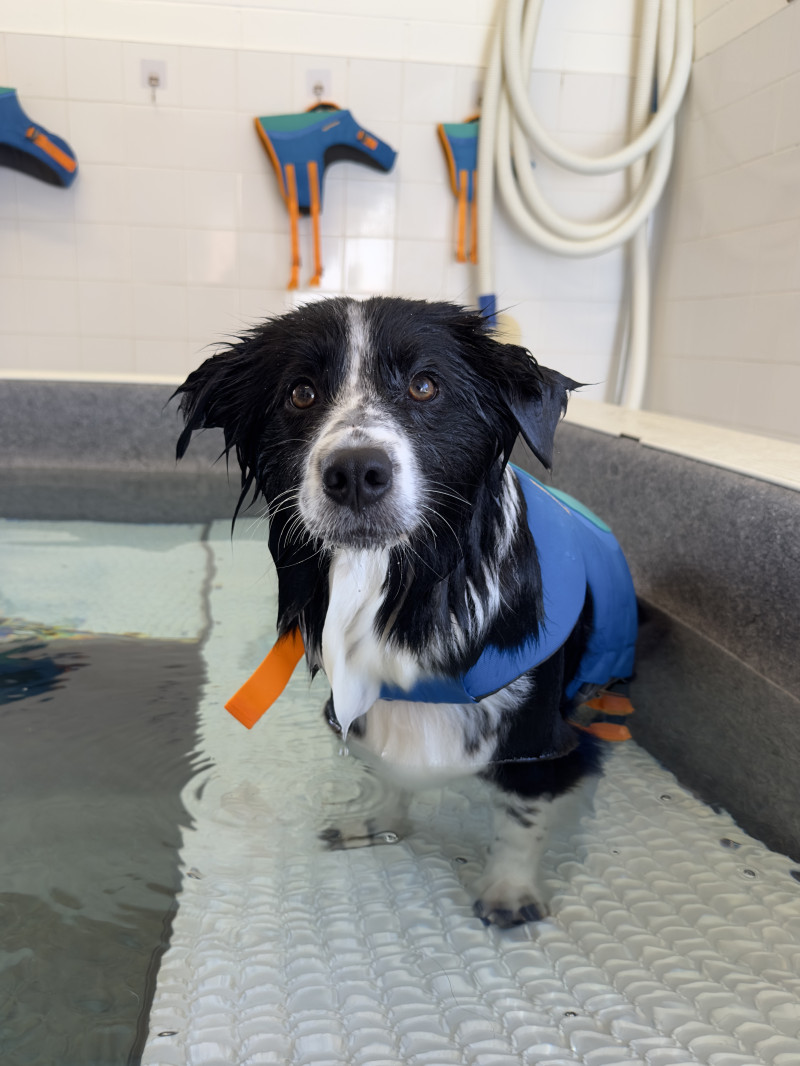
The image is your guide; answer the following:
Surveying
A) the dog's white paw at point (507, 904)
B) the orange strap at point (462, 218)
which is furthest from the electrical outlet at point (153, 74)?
the dog's white paw at point (507, 904)

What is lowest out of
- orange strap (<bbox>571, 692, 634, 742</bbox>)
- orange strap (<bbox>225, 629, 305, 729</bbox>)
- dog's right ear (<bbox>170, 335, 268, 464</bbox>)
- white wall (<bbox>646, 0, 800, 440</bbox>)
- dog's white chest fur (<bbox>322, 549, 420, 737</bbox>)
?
orange strap (<bbox>571, 692, 634, 742</bbox>)

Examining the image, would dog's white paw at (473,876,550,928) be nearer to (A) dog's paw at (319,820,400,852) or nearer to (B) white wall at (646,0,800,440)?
(A) dog's paw at (319,820,400,852)

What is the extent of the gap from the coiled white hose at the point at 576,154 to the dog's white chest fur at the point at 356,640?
2975mm

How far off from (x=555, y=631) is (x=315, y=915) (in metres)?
0.66

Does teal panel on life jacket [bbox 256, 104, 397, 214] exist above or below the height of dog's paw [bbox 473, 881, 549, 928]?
above

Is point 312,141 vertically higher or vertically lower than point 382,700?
higher

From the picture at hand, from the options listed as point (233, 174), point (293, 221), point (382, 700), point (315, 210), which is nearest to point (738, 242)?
point (315, 210)

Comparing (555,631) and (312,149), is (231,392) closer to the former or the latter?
(555,631)

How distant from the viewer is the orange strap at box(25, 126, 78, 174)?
4.20 metres

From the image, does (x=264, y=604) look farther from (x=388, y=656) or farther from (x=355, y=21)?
(x=355, y=21)

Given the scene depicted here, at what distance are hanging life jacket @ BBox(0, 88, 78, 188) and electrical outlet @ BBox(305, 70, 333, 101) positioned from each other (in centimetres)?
139

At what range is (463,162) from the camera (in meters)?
4.52

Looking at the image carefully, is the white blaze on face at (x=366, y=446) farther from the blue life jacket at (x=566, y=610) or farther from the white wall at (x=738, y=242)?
the white wall at (x=738, y=242)

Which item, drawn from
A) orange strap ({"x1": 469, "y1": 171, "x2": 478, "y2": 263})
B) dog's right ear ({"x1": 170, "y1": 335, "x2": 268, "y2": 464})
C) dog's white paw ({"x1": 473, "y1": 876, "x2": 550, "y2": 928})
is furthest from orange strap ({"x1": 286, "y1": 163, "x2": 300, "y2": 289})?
dog's white paw ({"x1": 473, "y1": 876, "x2": 550, "y2": 928})
